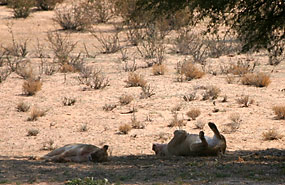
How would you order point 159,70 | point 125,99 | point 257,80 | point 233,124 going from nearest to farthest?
1. point 233,124
2. point 125,99
3. point 257,80
4. point 159,70

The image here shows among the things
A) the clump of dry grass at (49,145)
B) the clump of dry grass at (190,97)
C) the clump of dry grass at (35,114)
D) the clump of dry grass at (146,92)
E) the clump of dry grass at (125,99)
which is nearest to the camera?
the clump of dry grass at (49,145)

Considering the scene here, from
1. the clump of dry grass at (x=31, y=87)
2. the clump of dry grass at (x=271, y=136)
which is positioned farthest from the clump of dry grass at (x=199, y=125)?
the clump of dry grass at (x=31, y=87)

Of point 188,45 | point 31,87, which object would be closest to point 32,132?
point 31,87

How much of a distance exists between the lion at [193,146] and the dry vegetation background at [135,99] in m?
0.35

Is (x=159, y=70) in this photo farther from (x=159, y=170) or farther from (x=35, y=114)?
(x=159, y=170)

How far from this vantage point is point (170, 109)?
16125mm

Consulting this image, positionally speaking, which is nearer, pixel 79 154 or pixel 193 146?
pixel 79 154

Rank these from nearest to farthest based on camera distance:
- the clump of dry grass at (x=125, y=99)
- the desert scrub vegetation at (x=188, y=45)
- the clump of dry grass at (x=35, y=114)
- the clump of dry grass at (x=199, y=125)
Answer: the clump of dry grass at (x=199, y=125), the clump of dry grass at (x=35, y=114), the clump of dry grass at (x=125, y=99), the desert scrub vegetation at (x=188, y=45)

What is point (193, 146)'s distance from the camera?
11.0 m

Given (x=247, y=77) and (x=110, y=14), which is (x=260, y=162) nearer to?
(x=247, y=77)

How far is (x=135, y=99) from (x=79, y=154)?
21.7ft

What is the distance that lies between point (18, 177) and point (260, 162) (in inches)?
157

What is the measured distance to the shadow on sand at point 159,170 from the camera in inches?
338

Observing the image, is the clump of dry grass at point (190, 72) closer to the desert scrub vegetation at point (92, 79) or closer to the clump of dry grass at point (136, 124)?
the desert scrub vegetation at point (92, 79)
